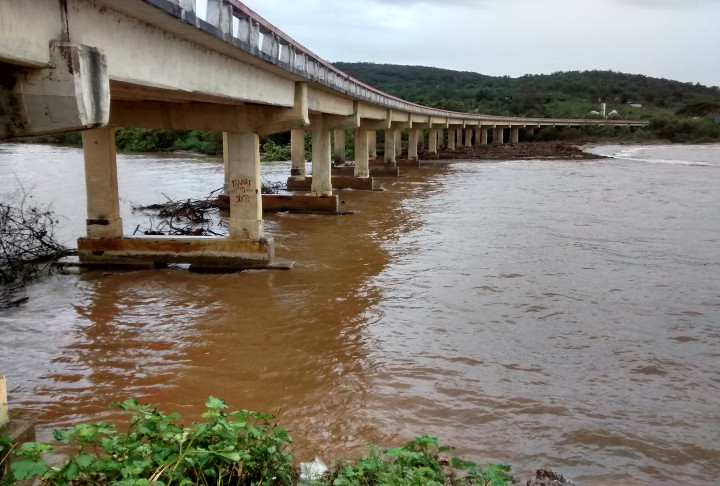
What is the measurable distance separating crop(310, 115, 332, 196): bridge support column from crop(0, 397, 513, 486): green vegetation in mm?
17327

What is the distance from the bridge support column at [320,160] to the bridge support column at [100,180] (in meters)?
9.58

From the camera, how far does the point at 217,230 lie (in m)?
17.1

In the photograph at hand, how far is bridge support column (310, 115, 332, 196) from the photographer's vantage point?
21547 mm

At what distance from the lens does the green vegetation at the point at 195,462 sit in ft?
11.5

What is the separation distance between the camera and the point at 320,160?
71.5ft

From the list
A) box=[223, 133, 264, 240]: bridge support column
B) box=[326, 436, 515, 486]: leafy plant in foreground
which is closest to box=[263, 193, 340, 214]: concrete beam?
box=[223, 133, 264, 240]: bridge support column

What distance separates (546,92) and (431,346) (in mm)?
148566

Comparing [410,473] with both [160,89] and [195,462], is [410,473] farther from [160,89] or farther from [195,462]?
[160,89]

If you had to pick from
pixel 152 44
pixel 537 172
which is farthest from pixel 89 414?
pixel 537 172

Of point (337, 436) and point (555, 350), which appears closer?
point (337, 436)

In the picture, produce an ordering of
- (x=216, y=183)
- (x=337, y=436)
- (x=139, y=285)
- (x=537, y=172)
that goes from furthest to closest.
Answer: (x=537, y=172) → (x=216, y=183) → (x=139, y=285) → (x=337, y=436)

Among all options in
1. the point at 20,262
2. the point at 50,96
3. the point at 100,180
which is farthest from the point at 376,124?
the point at 50,96

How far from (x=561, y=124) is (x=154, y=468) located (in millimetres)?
93637

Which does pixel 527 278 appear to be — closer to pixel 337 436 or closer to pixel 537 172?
pixel 337 436
